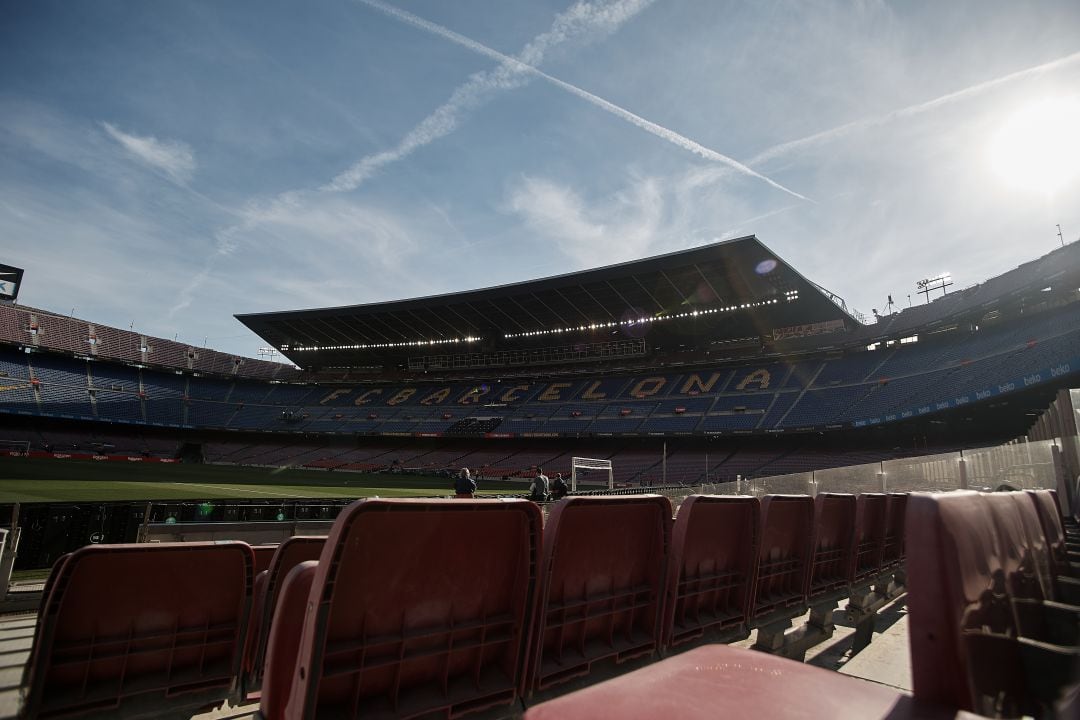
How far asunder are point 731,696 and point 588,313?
43196 millimetres

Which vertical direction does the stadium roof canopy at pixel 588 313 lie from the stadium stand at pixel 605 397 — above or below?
above

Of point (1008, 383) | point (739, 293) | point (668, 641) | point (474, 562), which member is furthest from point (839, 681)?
point (739, 293)

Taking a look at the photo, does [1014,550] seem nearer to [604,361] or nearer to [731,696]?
[731,696]

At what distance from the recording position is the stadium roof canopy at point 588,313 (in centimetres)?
3509

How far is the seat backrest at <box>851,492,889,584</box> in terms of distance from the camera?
207 inches

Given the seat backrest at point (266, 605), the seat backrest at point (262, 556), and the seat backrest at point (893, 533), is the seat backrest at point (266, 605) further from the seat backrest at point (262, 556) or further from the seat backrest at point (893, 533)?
the seat backrest at point (893, 533)

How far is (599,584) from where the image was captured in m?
2.56

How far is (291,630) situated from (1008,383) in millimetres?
30221

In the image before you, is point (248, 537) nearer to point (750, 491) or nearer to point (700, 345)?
point (750, 491)

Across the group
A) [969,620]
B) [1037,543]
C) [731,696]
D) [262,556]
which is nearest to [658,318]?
[262,556]

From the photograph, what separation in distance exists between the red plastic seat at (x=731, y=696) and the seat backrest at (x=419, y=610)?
1.00 metres

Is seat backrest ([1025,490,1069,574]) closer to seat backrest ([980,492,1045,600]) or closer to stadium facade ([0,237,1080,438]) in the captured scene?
seat backrest ([980,492,1045,600])

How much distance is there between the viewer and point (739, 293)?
122 feet

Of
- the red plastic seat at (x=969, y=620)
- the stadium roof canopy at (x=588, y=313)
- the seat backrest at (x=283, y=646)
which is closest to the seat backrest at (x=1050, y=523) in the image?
the red plastic seat at (x=969, y=620)
